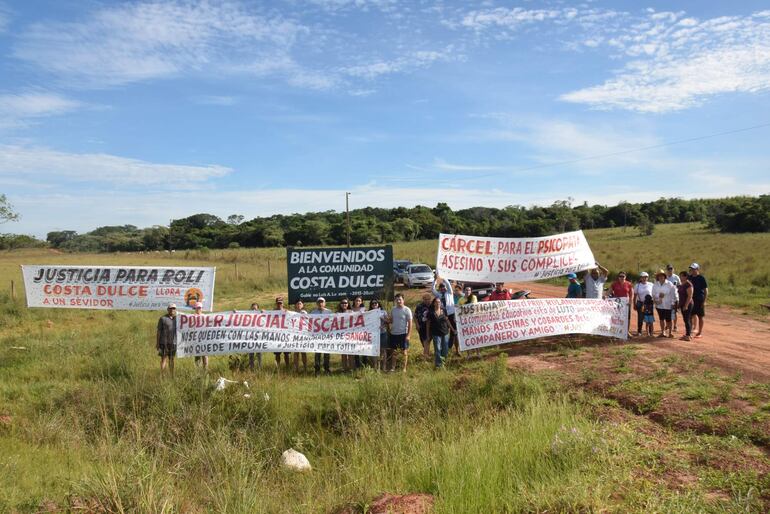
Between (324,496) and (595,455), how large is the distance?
300cm

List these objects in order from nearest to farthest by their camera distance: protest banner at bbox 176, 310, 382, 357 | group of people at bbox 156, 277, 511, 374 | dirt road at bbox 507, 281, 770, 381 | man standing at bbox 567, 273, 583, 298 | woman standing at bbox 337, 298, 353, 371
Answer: dirt road at bbox 507, 281, 770, 381 → group of people at bbox 156, 277, 511, 374 → protest banner at bbox 176, 310, 382, 357 → woman standing at bbox 337, 298, 353, 371 → man standing at bbox 567, 273, 583, 298

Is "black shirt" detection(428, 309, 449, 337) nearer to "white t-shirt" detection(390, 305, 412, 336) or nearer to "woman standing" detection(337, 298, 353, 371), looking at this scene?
"white t-shirt" detection(390, 305, 412, 336)

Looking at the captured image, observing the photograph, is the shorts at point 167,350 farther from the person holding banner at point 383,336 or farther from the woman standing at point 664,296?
the woman standing at point 664,296

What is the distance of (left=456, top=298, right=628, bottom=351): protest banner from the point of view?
38.0 ft

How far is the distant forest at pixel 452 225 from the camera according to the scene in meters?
63.4

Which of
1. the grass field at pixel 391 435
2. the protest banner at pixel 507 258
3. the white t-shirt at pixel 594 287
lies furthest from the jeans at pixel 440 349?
the white t-shirt at pixel 594 287

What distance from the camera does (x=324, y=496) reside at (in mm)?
5965

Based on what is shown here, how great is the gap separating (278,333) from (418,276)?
1714cm

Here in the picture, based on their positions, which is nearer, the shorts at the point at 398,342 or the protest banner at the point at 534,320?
the shorts at the point at 398,342

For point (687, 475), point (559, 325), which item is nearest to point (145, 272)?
point (559, 325)

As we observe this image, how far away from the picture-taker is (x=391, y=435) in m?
7.56

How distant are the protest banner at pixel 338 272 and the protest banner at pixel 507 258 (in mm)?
2251

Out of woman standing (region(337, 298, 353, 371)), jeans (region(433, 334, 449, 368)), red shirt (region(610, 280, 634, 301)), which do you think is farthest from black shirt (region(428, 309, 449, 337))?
red shirt (region(610, 280, 634, 301))

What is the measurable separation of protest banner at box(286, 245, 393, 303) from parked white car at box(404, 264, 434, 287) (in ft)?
45.3
